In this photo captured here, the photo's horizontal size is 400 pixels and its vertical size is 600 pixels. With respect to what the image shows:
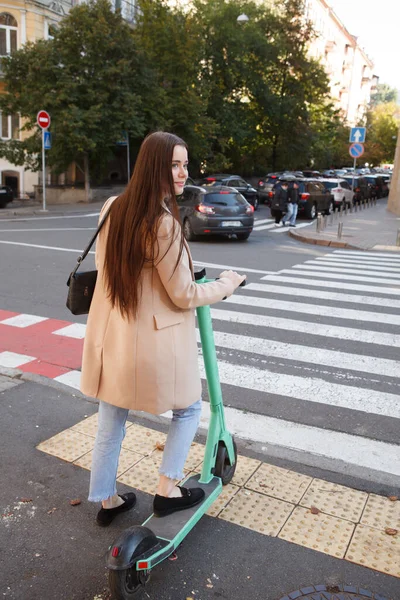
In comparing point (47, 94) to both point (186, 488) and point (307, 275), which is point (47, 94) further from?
point (186, 488)

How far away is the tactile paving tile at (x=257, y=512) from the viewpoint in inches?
126

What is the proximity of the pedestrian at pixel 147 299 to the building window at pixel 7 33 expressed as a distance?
1184 inches

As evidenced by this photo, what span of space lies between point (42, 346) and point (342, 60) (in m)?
92.3

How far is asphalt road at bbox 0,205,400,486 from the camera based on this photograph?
4375 millimetres

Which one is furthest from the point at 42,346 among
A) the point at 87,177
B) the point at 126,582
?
the point at 87,177

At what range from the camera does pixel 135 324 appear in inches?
103

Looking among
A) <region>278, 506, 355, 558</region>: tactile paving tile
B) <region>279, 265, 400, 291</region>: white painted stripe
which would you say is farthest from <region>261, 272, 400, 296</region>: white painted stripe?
<region>278, 506, 355, 558</region>: tactile paving tile

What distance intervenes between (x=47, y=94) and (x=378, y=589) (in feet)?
82.0

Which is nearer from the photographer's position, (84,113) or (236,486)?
(236,486)

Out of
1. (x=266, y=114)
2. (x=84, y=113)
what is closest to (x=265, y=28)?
(x=266, y=114)

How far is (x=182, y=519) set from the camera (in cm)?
290

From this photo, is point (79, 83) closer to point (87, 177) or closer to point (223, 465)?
point (87, 177)

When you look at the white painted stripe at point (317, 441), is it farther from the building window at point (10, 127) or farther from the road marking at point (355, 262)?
the building window at point (10, 127)

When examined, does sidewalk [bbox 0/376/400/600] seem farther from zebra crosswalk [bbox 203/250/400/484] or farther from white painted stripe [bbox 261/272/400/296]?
white painted stripe [bbox 261/272/400/296]
